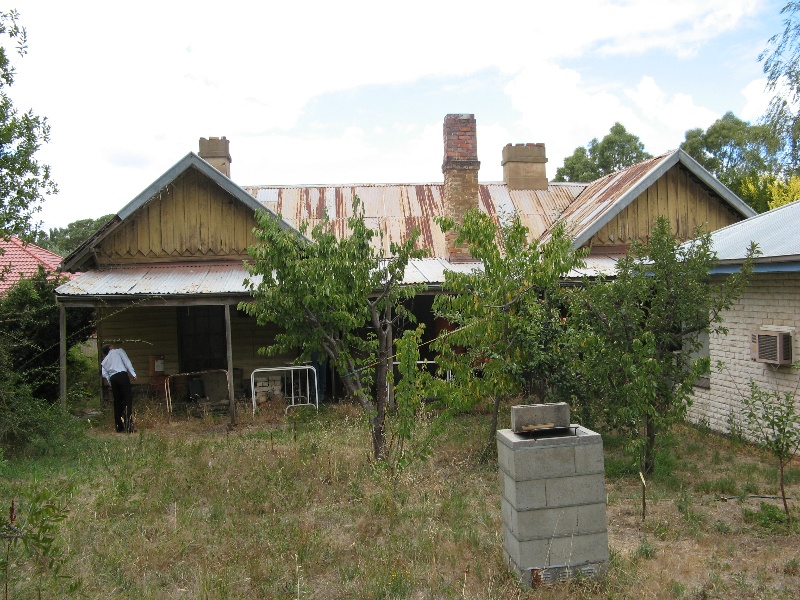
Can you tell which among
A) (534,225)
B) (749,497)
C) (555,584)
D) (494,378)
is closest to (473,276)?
(494,378)

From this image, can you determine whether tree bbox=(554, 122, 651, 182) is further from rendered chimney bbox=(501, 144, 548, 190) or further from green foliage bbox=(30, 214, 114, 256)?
green foliage bbox=(30, 214, 114, 256)

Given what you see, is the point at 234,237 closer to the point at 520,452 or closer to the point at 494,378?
the point at 494,378

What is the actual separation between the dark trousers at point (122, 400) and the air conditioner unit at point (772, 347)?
9.64m

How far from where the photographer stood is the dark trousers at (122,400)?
11.3 meters

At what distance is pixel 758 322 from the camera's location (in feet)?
30.3

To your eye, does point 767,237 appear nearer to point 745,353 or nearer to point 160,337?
point 745,353

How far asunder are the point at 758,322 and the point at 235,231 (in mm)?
9611

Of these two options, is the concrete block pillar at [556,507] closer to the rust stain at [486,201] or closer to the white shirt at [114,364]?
the white shirt at [114,364]

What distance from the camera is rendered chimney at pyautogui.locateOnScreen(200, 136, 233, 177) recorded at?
59.9 feet

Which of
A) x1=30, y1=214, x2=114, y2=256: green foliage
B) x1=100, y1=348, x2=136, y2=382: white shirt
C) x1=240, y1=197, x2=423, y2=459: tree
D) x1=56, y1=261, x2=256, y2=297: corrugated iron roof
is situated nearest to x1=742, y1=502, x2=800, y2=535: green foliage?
x1=240, y1=197, x2=423, y2=459: tree

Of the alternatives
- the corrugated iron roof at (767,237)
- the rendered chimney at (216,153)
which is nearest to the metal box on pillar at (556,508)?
the corrugated iron roof at (767,237)

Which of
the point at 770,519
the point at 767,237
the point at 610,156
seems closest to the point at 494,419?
the point at 770,519

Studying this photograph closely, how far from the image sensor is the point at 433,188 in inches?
707

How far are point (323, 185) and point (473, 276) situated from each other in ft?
34.2
